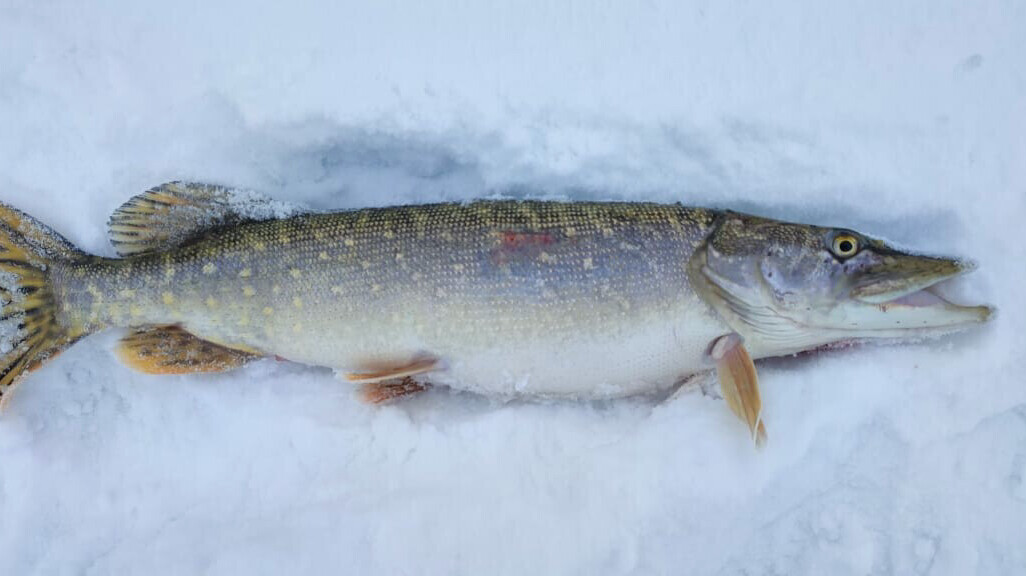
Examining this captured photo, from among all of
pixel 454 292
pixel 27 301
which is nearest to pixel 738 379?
pixel 454 292

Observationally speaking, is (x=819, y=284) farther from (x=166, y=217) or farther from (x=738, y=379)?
(x=166, y=217)

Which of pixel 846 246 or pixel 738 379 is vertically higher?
pixel 846 246

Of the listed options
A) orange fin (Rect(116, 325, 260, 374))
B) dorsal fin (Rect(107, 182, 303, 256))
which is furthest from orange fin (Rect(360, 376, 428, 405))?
dorsal fin (Rect(107, 182, 303, 256))

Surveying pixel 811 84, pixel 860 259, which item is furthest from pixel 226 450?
pixel 811 84

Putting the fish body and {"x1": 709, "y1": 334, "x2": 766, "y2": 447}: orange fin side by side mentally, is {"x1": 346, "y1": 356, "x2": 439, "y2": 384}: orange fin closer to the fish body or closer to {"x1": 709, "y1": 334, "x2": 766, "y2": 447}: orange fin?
the fish body

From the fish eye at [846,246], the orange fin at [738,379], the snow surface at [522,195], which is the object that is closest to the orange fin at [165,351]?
the snow surface at [522,195]
